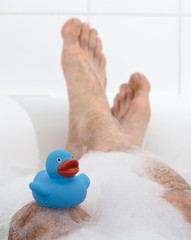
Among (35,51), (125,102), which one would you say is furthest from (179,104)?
(35,51)

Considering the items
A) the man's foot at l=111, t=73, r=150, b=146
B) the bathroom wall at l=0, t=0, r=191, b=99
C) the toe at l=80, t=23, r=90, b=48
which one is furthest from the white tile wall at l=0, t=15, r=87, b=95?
the man's foot at l=111, t=73, r=150, b=146

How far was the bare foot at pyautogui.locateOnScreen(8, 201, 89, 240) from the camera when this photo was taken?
50 centimetres

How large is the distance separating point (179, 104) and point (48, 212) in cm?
75

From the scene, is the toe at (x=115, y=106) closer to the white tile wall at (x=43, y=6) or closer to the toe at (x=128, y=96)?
the toe at (x=128, y=96)

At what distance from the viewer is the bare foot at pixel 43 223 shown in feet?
1.64

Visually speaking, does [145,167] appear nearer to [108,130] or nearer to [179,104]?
[108,130]

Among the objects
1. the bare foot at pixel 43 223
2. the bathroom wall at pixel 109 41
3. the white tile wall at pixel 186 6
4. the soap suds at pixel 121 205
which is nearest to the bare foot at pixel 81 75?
the bathroom wall at pixel 109 41

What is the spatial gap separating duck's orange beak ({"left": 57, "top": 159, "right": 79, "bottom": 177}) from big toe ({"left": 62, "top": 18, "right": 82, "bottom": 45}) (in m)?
0.83

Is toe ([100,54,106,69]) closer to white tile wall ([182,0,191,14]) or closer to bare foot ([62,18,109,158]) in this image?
bare foot ([62,18,109,158])

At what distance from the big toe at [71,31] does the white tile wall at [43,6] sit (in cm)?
17

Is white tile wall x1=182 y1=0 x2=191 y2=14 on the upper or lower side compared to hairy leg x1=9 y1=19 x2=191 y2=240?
upper

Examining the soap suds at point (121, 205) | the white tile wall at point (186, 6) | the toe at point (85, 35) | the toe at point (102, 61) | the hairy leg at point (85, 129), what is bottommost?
the soap suds at point (121, 205)

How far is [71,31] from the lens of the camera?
1.24 metres

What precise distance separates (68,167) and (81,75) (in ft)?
2.50
